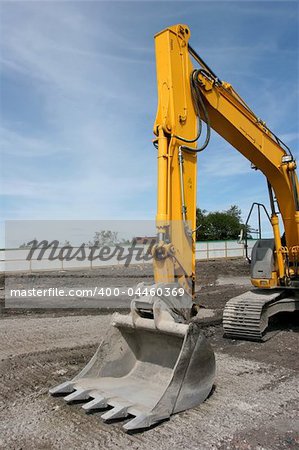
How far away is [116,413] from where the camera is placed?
381 centimetres

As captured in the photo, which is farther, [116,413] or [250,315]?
[250,315]

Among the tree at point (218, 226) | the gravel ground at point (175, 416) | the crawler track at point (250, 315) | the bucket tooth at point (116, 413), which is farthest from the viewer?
the tree at point (218, 226)

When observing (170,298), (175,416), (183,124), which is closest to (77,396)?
(175,416)

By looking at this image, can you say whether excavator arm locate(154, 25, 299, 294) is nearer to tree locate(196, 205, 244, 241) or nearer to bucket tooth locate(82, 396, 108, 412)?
bucket tooth locate(82, 396, 108, 412)

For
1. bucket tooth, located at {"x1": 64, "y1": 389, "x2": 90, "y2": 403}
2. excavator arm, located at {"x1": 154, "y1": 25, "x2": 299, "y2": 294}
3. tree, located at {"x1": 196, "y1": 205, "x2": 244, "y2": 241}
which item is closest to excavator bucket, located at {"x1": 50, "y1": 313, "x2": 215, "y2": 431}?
bucket tooth, located at {"x1": 64, "y1": 389, "x2": 90, "y2": 403}

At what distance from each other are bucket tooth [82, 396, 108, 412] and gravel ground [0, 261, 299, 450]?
0.11 m

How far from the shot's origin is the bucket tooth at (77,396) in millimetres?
4219

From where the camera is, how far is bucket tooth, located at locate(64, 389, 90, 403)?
4219 millimetres

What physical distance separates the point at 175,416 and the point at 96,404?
2.43ft

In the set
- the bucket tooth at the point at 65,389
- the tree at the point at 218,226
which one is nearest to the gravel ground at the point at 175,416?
the bucket tooth at the point at 65,389

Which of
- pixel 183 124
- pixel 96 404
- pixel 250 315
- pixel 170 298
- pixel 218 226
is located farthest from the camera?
pixel 218 226

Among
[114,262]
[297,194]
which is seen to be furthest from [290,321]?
[114,262]

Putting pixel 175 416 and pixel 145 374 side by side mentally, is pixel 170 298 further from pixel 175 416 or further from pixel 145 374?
pixel 175 416

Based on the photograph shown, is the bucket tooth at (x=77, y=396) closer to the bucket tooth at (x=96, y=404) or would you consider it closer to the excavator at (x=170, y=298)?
the excavator at (x=170, y=298)
